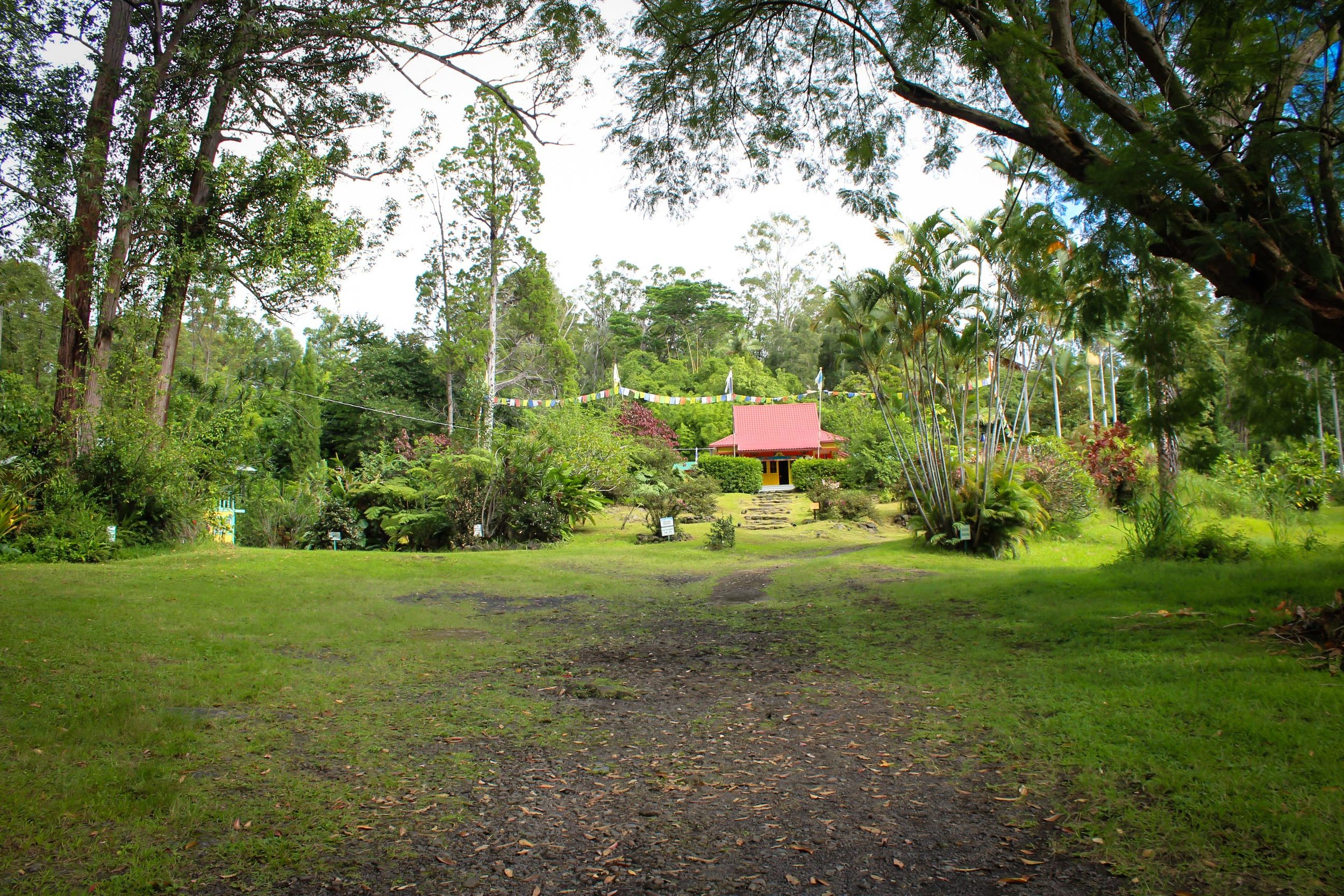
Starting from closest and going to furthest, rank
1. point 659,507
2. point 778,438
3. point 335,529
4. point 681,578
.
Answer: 1. point 681,578
2. point 335,529
3. point 659,507
4. point 778,438

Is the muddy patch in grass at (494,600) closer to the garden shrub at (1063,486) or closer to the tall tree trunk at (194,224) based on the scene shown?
the tall tree trunk at (194,224)

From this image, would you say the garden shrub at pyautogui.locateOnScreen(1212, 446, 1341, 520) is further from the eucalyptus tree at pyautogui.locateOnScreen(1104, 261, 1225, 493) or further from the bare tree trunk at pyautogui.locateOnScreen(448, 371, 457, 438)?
the bare tree trunk at pyautogui.locateOnScreen(448, 371, 457, 438)

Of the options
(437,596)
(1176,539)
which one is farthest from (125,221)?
(1176,539)

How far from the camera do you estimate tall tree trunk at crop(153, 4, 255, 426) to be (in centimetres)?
1312

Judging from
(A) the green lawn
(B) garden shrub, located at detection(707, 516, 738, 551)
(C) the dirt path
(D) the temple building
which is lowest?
(C) the dirt path

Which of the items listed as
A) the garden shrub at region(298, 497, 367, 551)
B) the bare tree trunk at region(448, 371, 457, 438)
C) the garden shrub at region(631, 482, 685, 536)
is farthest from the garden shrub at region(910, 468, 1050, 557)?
the bare tree trunk at region(448, 371, 457, 438)

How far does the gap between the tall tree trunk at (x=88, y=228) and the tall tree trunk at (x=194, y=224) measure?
42.8 inches

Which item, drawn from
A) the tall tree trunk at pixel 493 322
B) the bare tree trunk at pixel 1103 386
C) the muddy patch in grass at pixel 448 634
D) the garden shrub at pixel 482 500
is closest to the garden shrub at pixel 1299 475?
the muddy patch in grass at pixel 448 634

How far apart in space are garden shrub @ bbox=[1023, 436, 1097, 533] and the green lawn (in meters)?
6.76

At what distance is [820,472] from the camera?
28.3 m

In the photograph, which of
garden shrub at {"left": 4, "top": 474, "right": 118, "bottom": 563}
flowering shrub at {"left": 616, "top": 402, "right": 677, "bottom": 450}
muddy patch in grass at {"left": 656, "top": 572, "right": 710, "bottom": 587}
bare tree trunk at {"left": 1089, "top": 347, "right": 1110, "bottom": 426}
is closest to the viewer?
garden shrub at {"left": 4, "top": 474, "right": 118, "bottom": 563}

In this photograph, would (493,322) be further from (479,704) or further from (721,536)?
(479,704)

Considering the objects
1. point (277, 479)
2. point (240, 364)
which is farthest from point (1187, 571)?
point (240, 364)

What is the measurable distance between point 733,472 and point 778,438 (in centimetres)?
455
